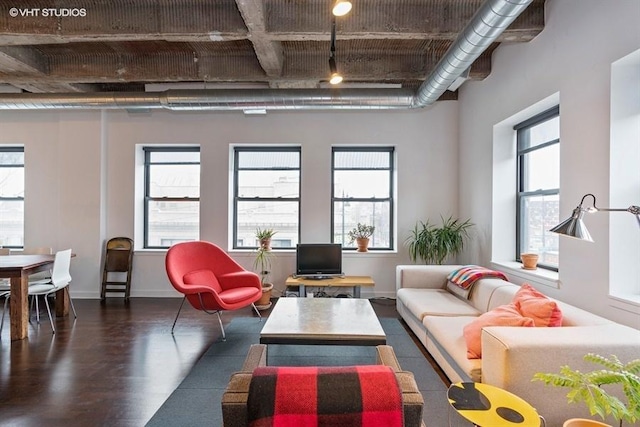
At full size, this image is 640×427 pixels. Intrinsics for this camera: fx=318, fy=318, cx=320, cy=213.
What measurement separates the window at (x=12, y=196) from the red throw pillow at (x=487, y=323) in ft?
21.3

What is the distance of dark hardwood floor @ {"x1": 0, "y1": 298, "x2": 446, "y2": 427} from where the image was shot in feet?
7.07

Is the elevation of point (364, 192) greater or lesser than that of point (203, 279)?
greater

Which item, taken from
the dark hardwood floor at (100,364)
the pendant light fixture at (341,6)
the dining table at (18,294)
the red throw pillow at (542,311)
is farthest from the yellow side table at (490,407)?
the dining table at (18,294)

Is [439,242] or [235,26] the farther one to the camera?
[439,242]

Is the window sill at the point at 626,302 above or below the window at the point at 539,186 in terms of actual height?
below

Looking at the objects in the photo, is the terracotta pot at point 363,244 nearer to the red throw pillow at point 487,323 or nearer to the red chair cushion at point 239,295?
the red chair cushion at point 239,295

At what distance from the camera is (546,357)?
1.64 meters

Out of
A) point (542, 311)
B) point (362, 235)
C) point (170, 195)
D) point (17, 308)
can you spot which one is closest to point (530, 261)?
point (542, 311)

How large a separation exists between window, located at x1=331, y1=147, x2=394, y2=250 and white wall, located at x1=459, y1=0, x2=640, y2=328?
2.04 m

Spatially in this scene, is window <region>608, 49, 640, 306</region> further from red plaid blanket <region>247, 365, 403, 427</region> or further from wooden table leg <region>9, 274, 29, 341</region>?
wooden table leg <region>9, 274, 29, 341</region>

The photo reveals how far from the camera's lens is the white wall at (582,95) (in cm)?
219

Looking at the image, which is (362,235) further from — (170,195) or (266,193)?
(170,195)

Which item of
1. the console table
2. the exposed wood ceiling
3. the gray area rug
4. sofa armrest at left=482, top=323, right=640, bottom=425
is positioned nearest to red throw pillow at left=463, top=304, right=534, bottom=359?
sofa armrest at left=482, top=323, right=640, bottom=425

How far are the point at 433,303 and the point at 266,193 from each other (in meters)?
3.10
